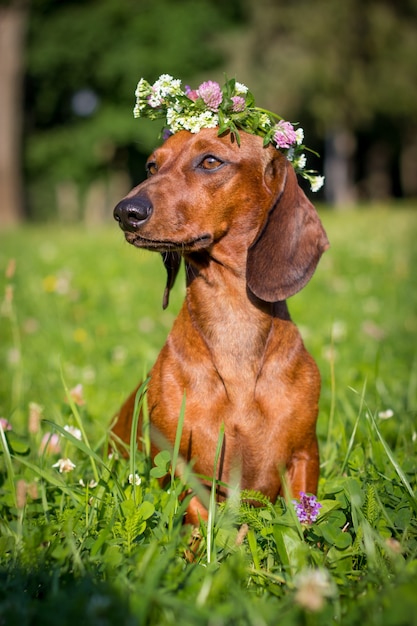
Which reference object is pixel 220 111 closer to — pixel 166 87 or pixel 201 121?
pixel 201 121

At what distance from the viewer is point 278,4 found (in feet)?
79.4

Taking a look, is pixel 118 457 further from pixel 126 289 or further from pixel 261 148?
pixel 126 289

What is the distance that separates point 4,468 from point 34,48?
27405 mm

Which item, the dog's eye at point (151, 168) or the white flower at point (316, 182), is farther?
the dog's eye at point (151, 168)

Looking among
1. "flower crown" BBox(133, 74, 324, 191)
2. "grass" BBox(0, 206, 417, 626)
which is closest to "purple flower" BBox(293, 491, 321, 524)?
"grass" BBox(0, 206, 417, 626)

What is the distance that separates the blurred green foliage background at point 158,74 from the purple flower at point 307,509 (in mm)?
19953

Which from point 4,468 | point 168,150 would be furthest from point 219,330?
point 4,468

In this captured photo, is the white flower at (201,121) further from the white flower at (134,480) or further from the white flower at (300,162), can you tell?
the white flower at (134,480)

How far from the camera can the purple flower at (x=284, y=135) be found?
269 centimetres

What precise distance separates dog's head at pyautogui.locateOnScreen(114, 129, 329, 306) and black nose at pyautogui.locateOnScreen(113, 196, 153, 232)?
0.13ft

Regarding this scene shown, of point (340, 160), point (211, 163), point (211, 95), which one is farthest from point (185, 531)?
point (340, 160)

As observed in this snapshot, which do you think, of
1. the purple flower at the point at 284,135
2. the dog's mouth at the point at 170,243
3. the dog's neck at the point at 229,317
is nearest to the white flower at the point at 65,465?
the dog's neck at the point at 229,317

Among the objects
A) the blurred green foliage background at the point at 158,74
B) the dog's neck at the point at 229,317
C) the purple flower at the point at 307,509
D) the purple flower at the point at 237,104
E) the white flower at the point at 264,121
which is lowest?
the purple flower at the point at 307,509

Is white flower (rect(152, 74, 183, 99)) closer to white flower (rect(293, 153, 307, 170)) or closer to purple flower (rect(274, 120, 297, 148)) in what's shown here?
purple flower (rect(274, 120, 297, 148))
